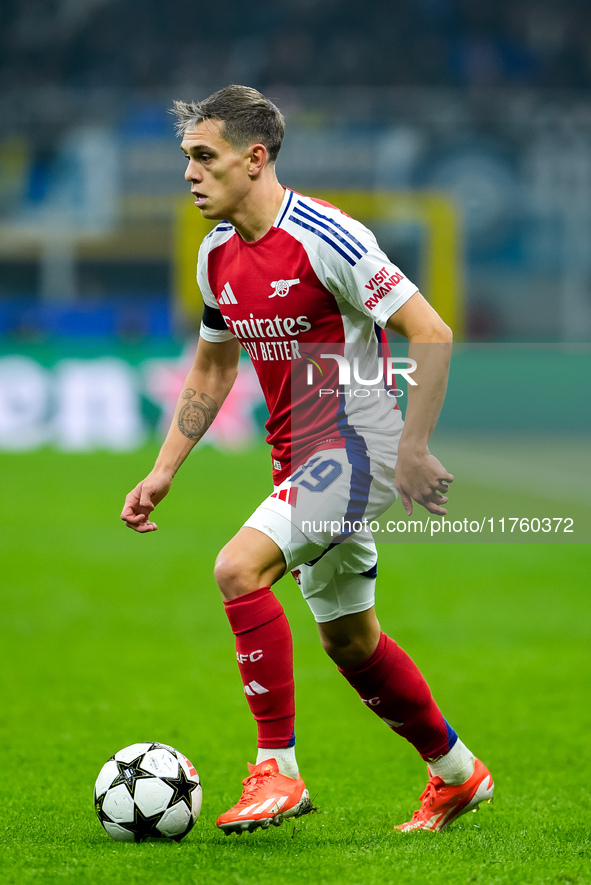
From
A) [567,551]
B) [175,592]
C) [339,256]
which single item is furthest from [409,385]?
[567,551]

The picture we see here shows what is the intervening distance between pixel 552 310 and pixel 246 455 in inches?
226

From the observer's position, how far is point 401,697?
3.68 metres

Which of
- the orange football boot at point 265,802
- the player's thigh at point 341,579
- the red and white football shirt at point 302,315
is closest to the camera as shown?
the orange football boot at point 265,802

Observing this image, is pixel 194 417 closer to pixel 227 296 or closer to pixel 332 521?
pixel 227 296

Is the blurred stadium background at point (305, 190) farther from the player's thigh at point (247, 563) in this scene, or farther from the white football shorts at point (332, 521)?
the player's thigh at point (247, 563)

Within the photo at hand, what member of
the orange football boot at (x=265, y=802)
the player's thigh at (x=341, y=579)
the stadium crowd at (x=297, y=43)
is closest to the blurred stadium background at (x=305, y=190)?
the stadium crowd at (x=297, y=43)

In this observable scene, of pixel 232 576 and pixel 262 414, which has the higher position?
pixel 232 576

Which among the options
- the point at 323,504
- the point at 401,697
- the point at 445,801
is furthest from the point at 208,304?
the point at 445,801

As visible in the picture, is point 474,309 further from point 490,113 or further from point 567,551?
point 567,551

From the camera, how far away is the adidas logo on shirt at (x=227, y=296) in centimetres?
350

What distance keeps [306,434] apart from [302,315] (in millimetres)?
353

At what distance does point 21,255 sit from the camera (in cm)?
1833


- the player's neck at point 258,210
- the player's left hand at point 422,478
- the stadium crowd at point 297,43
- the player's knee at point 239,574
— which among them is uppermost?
the stadium crowd at point 297,43

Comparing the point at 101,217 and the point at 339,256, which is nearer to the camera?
the point at 339,256
